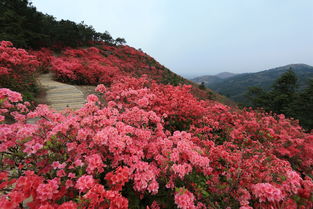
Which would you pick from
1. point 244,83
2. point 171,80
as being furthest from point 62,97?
point 244,83

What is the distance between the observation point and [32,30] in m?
12.9

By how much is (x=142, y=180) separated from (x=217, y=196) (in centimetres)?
118

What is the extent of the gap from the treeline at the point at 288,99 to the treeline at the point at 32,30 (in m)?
18.9

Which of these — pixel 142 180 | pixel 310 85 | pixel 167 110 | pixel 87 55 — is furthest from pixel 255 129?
pixel 87 55

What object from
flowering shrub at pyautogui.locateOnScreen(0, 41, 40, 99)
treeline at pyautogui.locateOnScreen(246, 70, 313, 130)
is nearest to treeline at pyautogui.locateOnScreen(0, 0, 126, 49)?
flowering shrub at pyautogui.locateOnScreen(0, 41, 40, 99)

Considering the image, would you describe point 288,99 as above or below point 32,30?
below

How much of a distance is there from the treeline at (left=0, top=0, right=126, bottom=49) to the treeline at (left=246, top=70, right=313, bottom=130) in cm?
1889

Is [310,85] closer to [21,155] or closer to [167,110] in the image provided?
[167,110]

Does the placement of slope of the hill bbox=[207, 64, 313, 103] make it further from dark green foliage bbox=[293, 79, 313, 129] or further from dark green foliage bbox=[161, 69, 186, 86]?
dark green foliage bbox=[293, 79, 313, 129]

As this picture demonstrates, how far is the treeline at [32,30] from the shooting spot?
30.9ft

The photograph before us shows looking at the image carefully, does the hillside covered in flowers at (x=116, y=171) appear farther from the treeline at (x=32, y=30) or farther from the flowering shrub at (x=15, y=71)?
the treeline at (x=32, y=30)

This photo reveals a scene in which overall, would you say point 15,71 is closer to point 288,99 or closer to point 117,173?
point 117,173

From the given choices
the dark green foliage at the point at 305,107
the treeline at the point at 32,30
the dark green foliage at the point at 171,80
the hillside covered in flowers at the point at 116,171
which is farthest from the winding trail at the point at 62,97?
the dark green foliage at the point at 305,107

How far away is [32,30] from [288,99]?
22.8 m
